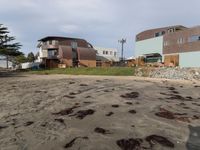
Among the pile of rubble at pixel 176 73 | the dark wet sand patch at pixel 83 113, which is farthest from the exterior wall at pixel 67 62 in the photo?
the dark wet sand patch at pixel 83 113

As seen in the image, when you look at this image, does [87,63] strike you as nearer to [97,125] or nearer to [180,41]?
[180,41]

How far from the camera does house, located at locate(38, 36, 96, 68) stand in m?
76.2

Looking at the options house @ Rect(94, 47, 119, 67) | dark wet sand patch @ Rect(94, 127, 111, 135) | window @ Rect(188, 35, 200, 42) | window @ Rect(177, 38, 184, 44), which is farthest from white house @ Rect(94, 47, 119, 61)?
dark wet sand patch @ Rect(94, 127, 111, 135)

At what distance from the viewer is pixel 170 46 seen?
62844 millimetres

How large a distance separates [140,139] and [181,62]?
4982 centimetres

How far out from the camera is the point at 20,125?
12.5 meters

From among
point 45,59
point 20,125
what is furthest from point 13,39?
point 20,125

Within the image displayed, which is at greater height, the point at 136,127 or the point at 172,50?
the point at 172,50

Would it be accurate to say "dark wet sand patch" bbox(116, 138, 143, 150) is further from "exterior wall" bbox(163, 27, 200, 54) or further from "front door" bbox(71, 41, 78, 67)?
"front door" bbox(71, 41, 78, 67)

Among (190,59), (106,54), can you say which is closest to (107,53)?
(106,54)

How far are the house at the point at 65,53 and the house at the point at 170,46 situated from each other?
45.7ft

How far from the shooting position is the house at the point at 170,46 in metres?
55.5

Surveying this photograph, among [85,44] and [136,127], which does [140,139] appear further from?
[85,44]

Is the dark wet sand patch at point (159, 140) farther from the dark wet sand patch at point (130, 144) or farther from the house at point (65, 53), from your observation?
the house at point (65, 53)
